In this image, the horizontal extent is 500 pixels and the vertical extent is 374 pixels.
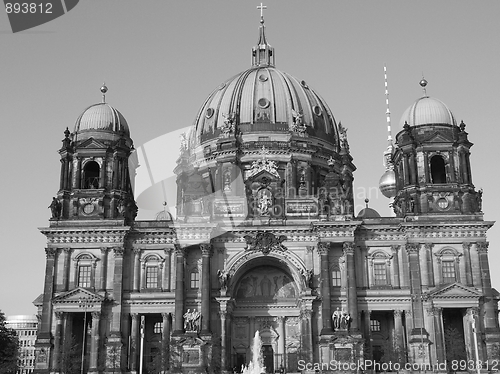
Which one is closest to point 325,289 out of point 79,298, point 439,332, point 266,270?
point 266,270

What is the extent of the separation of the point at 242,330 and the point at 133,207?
1555cm

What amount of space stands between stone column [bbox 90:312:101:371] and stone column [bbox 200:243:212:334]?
879 cm

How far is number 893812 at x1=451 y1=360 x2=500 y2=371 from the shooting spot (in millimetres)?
60875

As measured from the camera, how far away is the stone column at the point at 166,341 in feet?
204

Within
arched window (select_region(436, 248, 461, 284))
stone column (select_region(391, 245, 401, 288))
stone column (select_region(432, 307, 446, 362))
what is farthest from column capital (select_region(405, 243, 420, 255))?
stone column (select_region(432, 307, 446, 362))

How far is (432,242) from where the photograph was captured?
216ft

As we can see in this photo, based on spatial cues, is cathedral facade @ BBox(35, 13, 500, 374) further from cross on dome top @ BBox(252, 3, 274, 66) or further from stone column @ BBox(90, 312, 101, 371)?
cross on dome top @ BBox(252, 3, 274, 66)

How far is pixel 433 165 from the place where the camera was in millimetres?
70812

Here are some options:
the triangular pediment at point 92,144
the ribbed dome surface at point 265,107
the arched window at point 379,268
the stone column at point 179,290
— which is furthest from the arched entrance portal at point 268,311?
the ribbed dome surface at point 265,107


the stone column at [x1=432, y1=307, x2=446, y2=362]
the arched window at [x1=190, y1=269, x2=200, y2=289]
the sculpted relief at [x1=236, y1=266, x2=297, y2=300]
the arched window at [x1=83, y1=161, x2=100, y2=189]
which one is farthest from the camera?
the arched window at [x1=83, y1=161, x2=100, y2=189]

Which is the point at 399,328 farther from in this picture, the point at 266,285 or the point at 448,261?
the point at 266,285

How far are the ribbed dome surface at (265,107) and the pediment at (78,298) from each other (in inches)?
1023

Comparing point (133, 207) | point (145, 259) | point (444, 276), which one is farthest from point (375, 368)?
point (133, 207)

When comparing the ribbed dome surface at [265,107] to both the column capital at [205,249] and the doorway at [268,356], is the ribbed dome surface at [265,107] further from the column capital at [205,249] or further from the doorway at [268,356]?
the doorway at [268,356]
